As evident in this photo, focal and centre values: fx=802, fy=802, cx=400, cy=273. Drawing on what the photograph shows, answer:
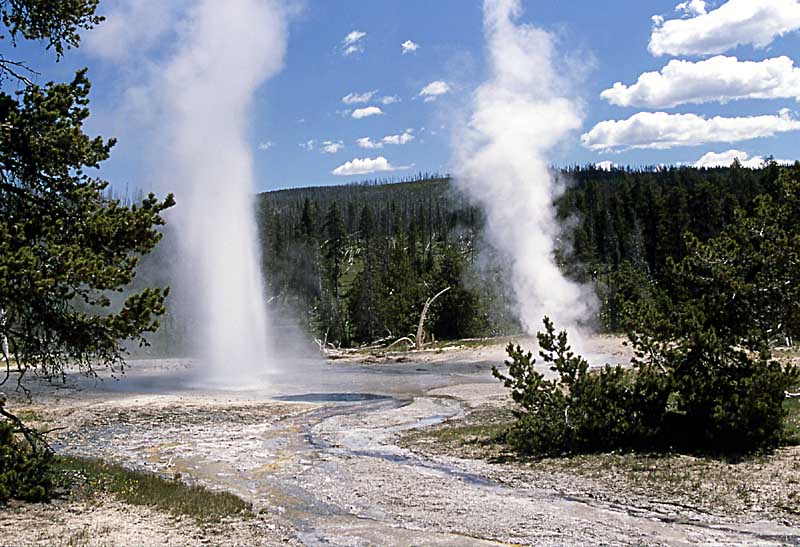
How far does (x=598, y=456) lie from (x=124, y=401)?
2198 centimetres

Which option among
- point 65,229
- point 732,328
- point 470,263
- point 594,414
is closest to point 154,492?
point 65,229

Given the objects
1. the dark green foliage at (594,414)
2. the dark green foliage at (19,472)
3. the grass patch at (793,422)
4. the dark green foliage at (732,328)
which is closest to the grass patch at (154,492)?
the dark green foliage at (19,472)

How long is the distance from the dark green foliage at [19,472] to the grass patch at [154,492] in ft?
2.46

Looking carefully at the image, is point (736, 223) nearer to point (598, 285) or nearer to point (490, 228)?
point (490, 228)

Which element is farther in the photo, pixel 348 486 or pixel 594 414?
pixel 594 414

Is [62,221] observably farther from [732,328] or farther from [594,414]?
[732,328]

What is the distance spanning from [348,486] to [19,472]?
21.1ft

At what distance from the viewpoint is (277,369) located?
51.3m

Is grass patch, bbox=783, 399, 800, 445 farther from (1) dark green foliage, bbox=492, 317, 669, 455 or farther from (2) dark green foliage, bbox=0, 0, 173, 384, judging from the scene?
(2) dark green foliage, bbox=0, 0, 173, 384

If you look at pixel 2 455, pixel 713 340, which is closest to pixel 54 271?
pixel 2 455

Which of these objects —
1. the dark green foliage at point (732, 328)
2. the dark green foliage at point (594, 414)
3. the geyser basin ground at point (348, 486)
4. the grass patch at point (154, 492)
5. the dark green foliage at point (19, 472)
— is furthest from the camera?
the dark green foliage at point (594, 414)

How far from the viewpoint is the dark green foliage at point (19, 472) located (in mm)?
12172

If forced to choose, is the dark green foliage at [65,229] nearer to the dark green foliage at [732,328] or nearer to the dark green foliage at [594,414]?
the dark green foliage at [594,414]

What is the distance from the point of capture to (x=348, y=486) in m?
16.6
